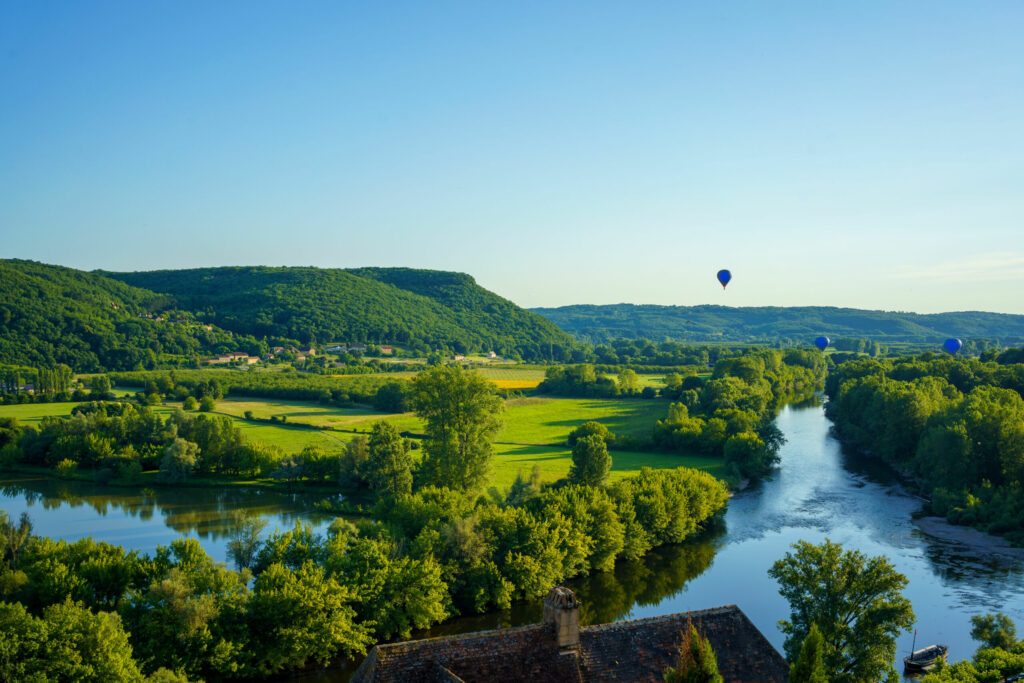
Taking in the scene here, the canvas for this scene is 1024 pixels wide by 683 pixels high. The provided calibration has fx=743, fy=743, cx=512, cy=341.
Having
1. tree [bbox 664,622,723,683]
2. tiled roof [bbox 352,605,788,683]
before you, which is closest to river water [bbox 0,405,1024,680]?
tiled roof [bbox 352,605,788,683]

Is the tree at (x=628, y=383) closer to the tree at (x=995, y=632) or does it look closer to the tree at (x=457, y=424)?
the tree at (x=457, y=424)

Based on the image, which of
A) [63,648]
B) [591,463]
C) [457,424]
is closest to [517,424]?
[591,463]

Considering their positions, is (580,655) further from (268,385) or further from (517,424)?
(268,385)

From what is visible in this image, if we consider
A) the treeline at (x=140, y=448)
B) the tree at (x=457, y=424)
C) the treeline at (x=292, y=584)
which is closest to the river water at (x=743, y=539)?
the treeline at (x=292, y=584)

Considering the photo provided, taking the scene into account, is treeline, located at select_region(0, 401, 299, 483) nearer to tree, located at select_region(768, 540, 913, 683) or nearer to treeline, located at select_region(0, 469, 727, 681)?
treeline, located at select_region(0, 469, 727, 681)

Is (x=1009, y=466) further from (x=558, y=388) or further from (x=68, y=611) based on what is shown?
(x=558, y=388)

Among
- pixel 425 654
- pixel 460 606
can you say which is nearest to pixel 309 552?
pixel 460 606
